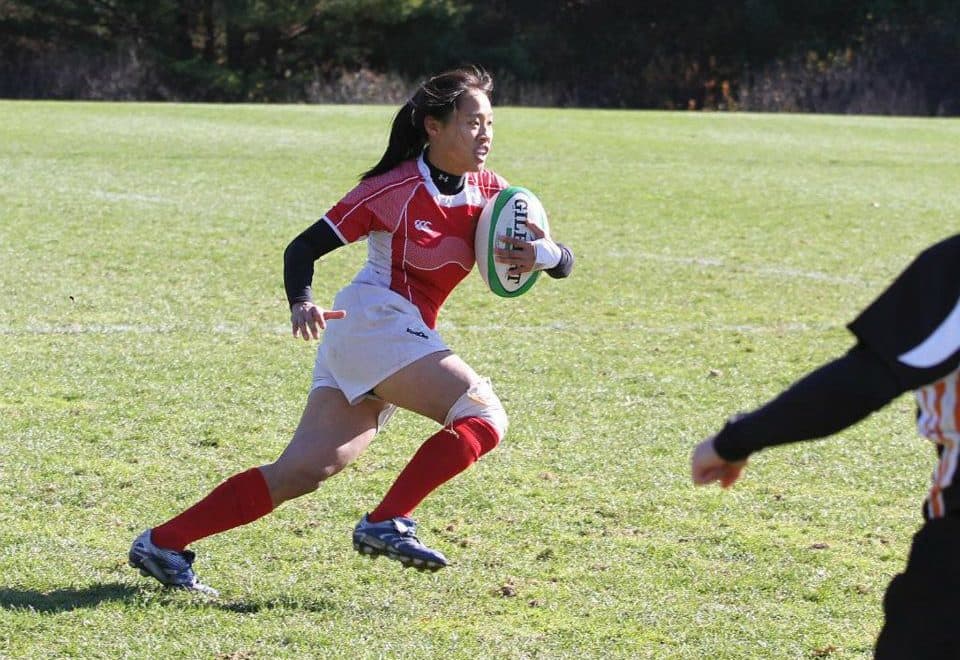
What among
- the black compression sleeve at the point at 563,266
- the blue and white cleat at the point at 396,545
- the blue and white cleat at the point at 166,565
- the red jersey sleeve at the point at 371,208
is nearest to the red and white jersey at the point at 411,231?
the red jersey sleeve at the point at 371,208

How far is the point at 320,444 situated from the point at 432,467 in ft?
1.11

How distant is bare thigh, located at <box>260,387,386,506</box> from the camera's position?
13.7 ft

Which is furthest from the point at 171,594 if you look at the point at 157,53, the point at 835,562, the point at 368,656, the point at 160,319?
the point at 157,53

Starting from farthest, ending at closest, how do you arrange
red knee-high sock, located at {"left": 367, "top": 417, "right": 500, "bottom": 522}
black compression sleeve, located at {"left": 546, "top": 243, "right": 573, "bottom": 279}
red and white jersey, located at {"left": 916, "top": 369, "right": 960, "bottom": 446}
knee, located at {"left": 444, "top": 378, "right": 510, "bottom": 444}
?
black compression sleeve, located at {"left": 546, "top": 243, "right": 573, "bottom": 279}, knee, located at {"left": 444, "top": 378, "right": 510, "bottom": 444}, red knee-high sock, located at {"left": 367, "top": 417, "right": 500, "bottom": 522}, red and white jersey, located at {"left": 916, "top": 369, "right": 960, "bottom": 446}

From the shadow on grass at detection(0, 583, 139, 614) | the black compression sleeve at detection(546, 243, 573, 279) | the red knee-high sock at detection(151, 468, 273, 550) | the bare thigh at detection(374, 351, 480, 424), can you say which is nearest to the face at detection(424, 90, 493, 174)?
the black compression sleeve at detection(546, 243, 573, 279)

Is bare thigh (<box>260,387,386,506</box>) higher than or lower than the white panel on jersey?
lower

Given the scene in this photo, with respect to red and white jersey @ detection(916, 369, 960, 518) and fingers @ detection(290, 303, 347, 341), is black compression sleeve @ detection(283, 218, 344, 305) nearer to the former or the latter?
fingers @ detection(290, 303, 347, 341)

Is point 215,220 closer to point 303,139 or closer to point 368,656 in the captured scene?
point 303,139

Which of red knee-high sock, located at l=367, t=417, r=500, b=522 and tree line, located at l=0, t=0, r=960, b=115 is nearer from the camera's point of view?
red knee-high sock, located at l=367, t=417, r=500, b=522

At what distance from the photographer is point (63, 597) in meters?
4.13

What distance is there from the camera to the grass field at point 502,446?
4.05 m

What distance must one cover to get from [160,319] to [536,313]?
2.28 meters

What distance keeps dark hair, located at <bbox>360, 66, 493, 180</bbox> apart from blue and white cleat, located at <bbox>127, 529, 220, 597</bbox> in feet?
4.17

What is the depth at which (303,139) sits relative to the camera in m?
18.4
